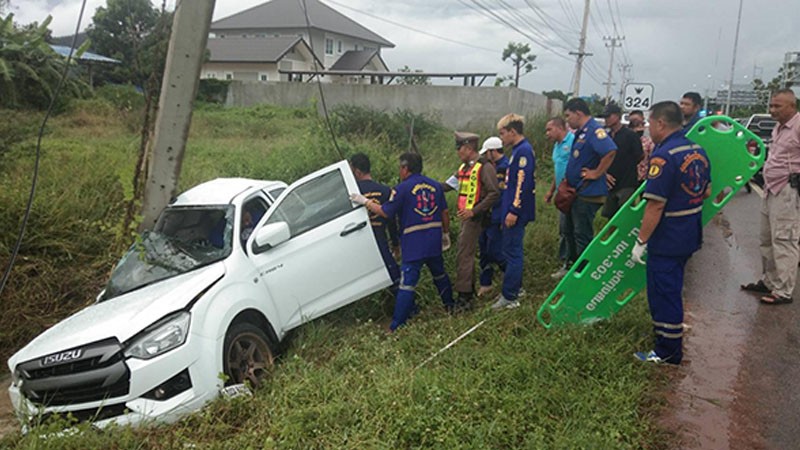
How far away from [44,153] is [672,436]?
9214mm

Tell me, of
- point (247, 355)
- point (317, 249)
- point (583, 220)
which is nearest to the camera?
point (247, 355)

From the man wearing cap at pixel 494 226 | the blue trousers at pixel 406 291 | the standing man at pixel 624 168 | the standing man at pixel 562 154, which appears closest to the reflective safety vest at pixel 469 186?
the man wearing cap at pixel 494 226

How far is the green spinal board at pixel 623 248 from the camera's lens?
4016mm

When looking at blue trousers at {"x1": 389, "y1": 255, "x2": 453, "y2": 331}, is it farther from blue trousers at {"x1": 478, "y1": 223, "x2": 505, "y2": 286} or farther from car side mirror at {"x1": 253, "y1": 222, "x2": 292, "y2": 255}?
car side mirror at {"x1": 253, "y1": 222, "x2": 292, "y2": 255}

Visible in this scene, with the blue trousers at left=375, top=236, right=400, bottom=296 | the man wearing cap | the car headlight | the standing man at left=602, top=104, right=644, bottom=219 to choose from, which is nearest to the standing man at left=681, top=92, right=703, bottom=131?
the standing man at left=602, top=104, right=644, bottom=219

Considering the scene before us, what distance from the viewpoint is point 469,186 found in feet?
17.5

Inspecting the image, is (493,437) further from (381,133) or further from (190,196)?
(381,133)

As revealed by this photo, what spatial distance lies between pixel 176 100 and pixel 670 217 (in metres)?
4.08

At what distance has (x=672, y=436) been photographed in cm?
313

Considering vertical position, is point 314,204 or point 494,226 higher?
point 314,204

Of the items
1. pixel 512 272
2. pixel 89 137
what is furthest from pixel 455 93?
pixel 512 272

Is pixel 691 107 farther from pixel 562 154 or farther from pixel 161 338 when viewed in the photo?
pixel 161 338

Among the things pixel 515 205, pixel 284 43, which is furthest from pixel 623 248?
pixel 284 43

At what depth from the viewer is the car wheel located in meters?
3.72
